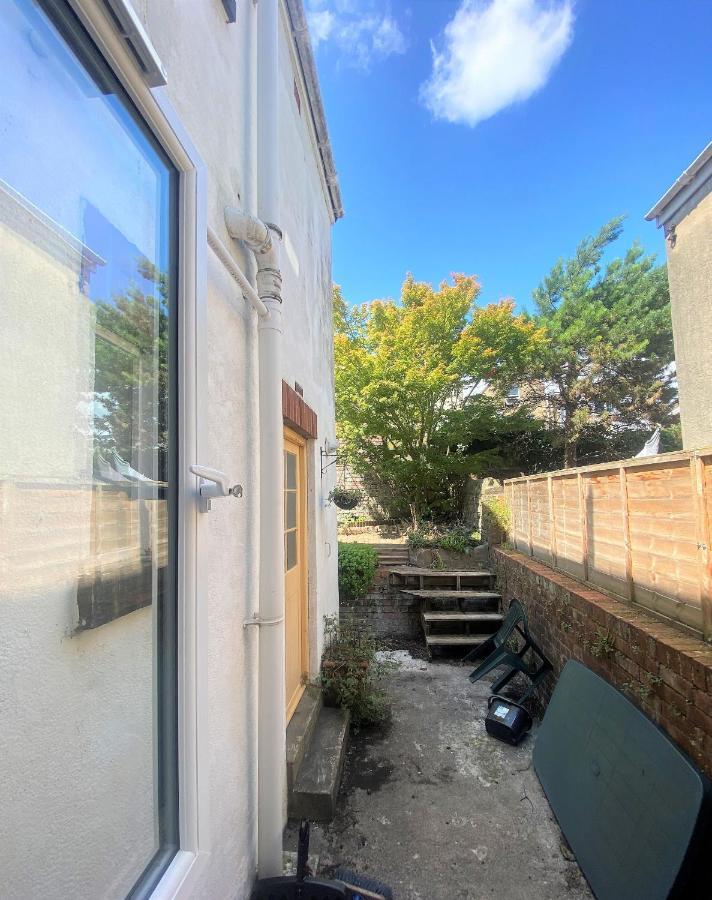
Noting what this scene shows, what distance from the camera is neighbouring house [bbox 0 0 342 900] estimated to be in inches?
31.1

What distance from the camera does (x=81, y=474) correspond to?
946mm

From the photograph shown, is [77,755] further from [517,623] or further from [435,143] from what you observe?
[435,143]

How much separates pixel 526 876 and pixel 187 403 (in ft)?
10.3

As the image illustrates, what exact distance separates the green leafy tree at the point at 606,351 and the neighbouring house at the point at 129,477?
40.4ft

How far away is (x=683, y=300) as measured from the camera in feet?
21.7

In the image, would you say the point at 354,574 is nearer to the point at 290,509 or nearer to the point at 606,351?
the point at 290,509

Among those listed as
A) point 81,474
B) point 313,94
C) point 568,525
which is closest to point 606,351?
point 568,525

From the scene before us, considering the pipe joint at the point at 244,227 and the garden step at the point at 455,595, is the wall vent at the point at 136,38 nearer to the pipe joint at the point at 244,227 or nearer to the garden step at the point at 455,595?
the pipe joint at the point at 244,227

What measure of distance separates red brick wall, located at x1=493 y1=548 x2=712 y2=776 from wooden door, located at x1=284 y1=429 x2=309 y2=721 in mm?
2437

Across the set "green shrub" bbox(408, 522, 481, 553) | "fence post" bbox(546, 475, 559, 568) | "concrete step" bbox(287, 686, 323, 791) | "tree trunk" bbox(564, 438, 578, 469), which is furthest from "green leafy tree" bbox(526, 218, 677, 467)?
"concrete step" bbox(287, 686, 323, 791)

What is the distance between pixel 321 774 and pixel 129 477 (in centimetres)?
280

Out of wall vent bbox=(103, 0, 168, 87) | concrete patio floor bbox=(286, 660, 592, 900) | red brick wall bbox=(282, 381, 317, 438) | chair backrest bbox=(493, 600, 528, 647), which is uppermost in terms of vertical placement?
wall vent bbox=(103, 0, 168, 87)

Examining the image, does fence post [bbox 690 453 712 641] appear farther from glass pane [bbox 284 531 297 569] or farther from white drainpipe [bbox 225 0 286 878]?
glass pane [bbox 284 531 297 569]

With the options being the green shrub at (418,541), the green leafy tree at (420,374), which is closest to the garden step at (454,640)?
the green shrub at (418,541)
